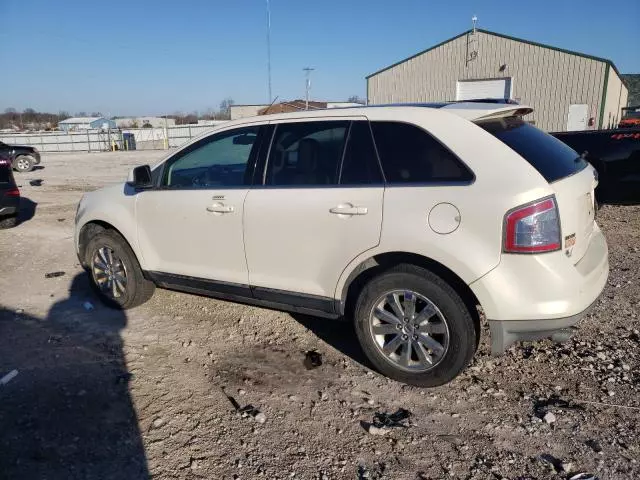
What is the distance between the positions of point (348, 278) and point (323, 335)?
101 cm

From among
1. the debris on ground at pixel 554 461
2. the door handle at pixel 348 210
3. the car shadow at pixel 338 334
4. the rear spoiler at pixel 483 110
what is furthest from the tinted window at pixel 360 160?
the debris on ground at pixel 554 461

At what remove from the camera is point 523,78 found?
899 inches

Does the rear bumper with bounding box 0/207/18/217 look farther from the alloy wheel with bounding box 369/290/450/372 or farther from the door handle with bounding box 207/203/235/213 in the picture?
the alloy wheel with bounding box 369/290/450/372

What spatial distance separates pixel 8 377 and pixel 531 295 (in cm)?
365

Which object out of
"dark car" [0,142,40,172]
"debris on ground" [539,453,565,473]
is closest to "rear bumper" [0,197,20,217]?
"debris on ground" [539,453,565,473]

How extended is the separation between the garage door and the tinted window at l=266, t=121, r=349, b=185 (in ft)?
71.8

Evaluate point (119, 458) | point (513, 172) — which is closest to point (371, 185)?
point (513, 172)

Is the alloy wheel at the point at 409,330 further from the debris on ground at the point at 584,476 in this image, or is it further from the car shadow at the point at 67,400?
the car shadow at the point at 67,400

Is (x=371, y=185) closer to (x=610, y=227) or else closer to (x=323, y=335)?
(x=323, y=335)

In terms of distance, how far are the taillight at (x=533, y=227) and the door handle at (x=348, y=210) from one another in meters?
0.91

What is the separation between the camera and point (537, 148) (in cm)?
323

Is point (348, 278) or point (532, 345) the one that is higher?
point (348, 278)

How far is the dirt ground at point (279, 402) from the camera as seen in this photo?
268cm

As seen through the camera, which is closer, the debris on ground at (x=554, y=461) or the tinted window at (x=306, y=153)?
the debris on ground at (x=554, y=461)
